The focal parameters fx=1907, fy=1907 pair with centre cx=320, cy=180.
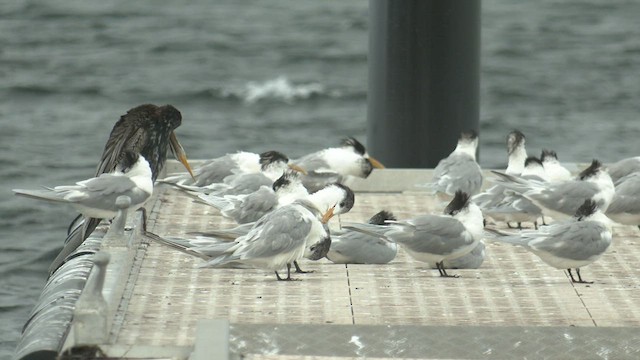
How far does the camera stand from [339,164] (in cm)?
1506

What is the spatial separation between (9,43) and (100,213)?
2954cm

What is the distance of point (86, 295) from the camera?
9773mm

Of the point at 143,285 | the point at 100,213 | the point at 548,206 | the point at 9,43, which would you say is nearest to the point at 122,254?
the point at 143,285

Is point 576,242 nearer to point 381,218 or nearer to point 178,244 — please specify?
point 381,218

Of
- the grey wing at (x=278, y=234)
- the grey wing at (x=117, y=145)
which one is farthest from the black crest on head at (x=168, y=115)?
the grey wing at (x=278, y=234)

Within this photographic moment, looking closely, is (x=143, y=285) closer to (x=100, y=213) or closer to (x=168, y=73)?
(x=100, y=213)

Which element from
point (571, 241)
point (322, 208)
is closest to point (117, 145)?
point (322, 208)

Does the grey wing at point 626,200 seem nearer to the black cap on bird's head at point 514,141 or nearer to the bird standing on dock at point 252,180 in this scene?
the black cap on bird's head at point 514,141

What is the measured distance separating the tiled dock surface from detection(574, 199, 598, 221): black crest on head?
15.8 inches

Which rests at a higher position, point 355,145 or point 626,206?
point 626,206

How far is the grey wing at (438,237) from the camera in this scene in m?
12.0

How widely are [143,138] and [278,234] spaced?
9.98ft

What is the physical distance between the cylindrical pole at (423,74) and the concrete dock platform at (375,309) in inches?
110

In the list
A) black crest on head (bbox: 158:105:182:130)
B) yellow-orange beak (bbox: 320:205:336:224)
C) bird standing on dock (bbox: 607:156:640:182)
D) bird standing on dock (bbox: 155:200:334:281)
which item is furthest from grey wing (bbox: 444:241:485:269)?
black crest on head (bbox: 158:105:182:130)
